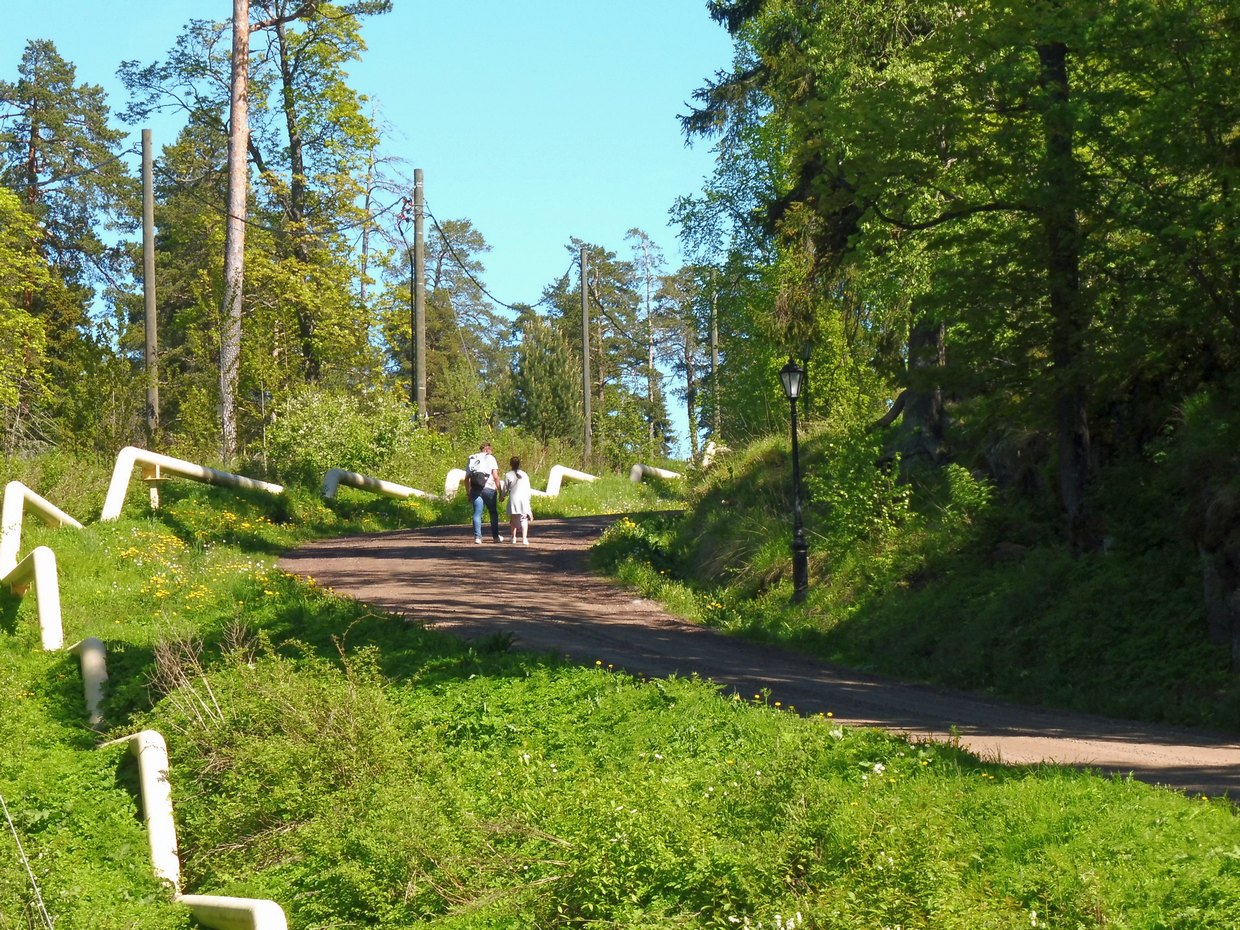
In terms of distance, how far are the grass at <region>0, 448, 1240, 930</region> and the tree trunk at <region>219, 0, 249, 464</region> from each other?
14099 mm

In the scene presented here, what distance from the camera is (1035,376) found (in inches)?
615

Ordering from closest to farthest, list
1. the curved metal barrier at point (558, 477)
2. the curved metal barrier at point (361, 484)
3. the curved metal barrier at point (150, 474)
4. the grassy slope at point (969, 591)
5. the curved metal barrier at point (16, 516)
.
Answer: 1. the grassy slope at point (969, 591)
2. the curved metal barrier at point (16, 516)
3. the curved metal barrier at point (150, 474)
4. the curved metal barrier at point (361, 484)
5. the curved metal barrier at point (558, 477)

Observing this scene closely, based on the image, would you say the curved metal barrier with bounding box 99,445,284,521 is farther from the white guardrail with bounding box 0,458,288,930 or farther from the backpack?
the backpack

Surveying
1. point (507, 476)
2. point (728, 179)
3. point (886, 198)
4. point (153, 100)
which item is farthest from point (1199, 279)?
point (153, 100)

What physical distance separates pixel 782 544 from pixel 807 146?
580 centimetres

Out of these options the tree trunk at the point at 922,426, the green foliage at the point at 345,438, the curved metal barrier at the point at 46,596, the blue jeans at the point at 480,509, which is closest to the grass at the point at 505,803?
the curved metal barrier at the point at 46,596

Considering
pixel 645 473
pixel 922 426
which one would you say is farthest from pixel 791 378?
pixel 645 473

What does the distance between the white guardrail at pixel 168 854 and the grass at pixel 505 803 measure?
5.3 inches

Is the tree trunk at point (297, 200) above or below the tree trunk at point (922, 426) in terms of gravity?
above

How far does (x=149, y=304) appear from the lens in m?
30.5

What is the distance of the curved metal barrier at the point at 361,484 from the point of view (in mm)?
28812

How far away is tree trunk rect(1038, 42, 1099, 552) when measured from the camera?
1469cm

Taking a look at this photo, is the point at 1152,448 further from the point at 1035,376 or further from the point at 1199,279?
the point at 1199,279

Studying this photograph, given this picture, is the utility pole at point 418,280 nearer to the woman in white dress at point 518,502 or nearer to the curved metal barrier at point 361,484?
the curved metal barrier at point 361,484
